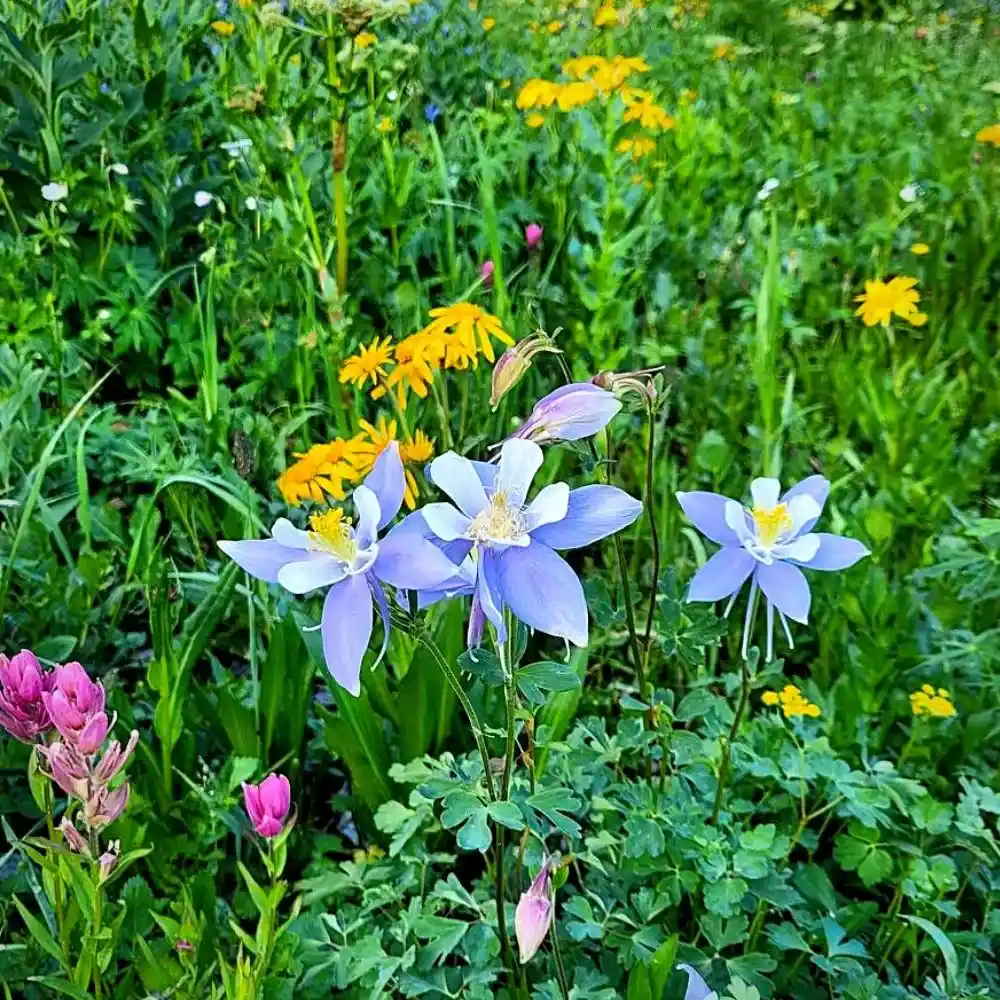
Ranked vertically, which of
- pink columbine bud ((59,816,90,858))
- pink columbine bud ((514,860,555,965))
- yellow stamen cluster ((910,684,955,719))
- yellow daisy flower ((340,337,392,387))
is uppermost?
pink columbine bud ((59,816,90,858))

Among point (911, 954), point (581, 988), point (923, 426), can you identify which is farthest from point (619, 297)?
point (581, 988)

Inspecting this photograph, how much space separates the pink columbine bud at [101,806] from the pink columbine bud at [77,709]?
0.12 ft

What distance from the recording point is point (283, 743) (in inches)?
53.7

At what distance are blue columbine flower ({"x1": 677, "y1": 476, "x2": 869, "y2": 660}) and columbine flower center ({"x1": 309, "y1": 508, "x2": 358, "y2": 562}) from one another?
30cm

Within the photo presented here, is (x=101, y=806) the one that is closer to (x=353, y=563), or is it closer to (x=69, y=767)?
(x=69, y=767)

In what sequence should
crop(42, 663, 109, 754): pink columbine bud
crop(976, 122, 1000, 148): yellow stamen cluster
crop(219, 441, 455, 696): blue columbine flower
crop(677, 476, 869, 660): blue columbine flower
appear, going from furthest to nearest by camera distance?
1. crop(976, 122, 1000, 148): yellow stamen cluster
2. crop(677, 476, 869, 660): blue columbine flower
3. crop(42, 663, 109, 754): pink columbine bud
4. crop(219, 441, 455, 696): blue columbine flower

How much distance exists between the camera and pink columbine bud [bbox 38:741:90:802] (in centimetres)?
74

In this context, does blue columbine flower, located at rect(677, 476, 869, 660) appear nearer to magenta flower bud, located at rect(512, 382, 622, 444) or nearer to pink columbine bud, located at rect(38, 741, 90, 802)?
magenta flower bud, located at rect(512, 382, 622, 444)

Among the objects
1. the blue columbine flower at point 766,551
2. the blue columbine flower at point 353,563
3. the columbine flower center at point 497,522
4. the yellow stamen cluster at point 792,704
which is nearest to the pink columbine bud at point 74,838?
the blue columbine flower at point 353,563

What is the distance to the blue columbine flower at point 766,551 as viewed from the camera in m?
0.83

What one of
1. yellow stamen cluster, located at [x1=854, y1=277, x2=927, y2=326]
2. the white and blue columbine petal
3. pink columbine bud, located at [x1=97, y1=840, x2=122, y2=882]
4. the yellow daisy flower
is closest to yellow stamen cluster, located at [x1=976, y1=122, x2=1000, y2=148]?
yellow stamen cluster, located at [x1=854, y1=277, x2=927, y2=326]

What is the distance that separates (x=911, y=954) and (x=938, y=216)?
7.17 ft

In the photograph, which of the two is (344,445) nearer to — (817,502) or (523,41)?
(817,502)

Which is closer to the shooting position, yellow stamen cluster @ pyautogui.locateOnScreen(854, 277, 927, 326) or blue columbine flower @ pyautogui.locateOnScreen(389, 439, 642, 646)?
blue columbine flower @ pyautogui.locateOnScreen(389, 439, 642, 646)
